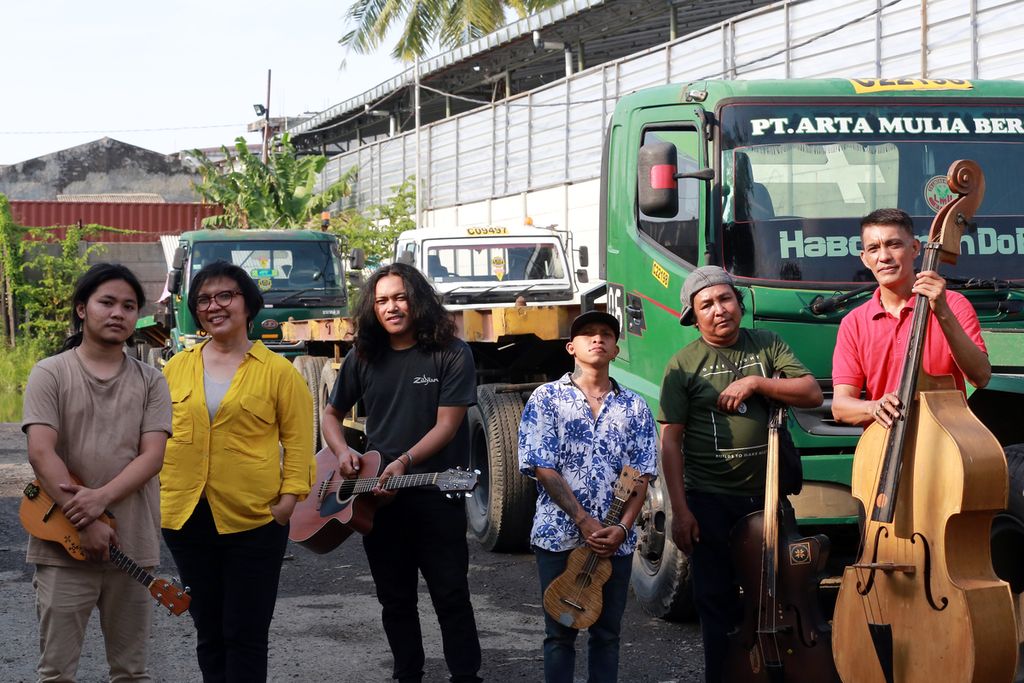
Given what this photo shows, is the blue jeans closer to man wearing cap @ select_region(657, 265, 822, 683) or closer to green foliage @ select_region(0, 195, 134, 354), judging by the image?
man wearing cap @ select_region(657, 265, 822, 683)

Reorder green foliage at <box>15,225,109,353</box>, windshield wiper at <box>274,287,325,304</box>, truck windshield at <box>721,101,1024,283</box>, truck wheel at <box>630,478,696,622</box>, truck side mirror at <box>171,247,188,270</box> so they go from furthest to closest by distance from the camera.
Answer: green foliage at <box>15,225,109,353</box>, truck side mirror at <box>171,247,188,270</box>, windshield wiper at <box>274,287,325,304</box>, truck wheel at <box>630,478,696,622</box>, truck windshield at <box>721,101,1024,283</box>

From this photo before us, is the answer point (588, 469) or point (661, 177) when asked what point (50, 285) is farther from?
point (588, 469)

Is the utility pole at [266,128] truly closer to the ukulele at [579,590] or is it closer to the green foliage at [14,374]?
the green foliage at [14,374]

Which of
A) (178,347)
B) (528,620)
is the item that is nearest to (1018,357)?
(528,620)

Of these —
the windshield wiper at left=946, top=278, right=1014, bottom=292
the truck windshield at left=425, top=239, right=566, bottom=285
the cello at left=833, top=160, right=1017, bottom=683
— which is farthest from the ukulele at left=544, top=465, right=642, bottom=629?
the truck windshield at left=425, top=239, right=566, bottom=285

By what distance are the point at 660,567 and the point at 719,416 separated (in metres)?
1.88

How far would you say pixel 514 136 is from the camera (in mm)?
25109

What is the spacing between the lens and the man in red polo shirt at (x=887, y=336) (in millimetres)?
4242

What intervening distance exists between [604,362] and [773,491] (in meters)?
0.74

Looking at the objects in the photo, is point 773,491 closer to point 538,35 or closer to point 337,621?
point 337,621

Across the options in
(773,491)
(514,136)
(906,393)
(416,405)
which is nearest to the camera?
(906,393)

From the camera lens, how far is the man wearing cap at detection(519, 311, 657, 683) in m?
4.59

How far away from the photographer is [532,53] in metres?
28.0

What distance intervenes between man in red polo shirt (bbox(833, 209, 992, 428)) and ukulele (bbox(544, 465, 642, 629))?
92 cm
